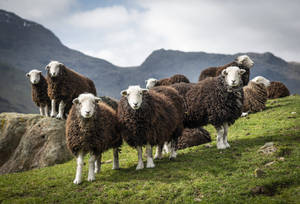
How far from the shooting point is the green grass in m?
6.49

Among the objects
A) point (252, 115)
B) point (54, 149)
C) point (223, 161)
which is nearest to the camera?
point (223, 161)

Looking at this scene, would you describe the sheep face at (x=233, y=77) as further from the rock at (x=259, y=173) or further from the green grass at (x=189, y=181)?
the rock at (x=259, y=173)

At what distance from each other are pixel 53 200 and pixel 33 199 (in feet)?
1.83

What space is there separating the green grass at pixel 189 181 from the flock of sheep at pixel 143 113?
0.69 m

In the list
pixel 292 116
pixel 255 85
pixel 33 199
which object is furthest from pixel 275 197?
pixel 255 85

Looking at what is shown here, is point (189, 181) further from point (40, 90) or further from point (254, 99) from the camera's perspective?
point (254, 99)

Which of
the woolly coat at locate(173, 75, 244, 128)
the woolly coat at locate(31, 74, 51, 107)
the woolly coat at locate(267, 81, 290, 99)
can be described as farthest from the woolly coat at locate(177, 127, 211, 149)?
the woolly coat at locate(267, 81, 290, 99)

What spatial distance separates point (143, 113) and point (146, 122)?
1.11 feet

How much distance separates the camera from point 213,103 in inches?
427

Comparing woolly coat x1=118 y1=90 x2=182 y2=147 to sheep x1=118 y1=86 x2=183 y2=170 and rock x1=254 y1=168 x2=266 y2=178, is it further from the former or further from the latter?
rock x1=254 y1=168 x2=266 y2=178

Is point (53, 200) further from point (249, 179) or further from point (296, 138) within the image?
point (296, 138)

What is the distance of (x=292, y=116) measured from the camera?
14555mm

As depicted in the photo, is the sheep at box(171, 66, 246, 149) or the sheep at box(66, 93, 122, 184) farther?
the sheep at box(171, 66, 246, 149)

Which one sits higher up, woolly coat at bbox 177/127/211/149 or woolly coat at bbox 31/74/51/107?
woolly coat at bbox 31/74/51/107
